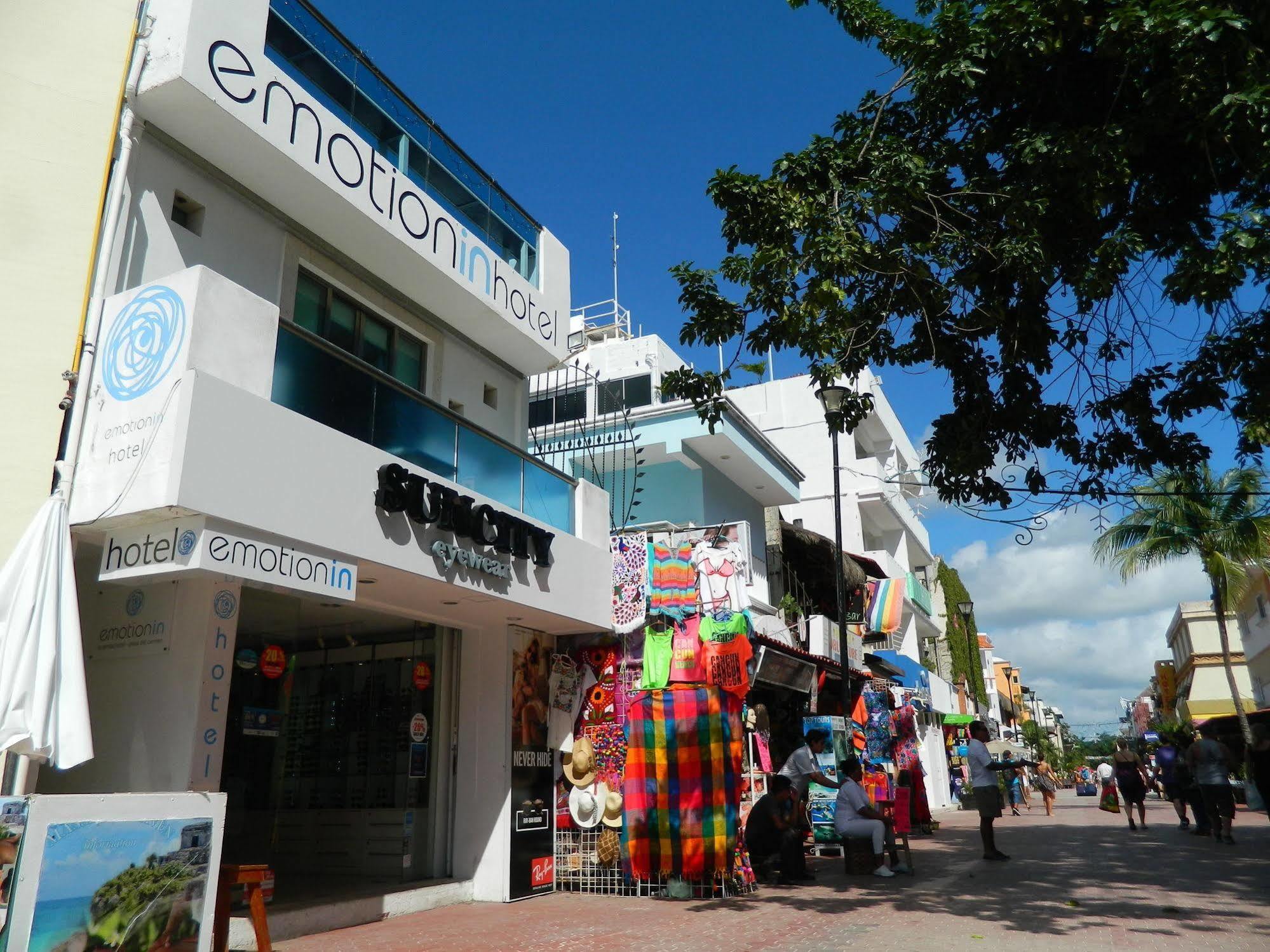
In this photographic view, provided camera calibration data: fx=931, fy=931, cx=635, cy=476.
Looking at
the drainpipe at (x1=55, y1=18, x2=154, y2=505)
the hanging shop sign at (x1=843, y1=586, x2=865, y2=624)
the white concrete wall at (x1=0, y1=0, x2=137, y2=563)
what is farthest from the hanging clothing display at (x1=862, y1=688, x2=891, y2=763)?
the white concrete wall at (x1=0, y1=0, x2=137, y2=563)

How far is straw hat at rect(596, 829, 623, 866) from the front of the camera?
439 inches

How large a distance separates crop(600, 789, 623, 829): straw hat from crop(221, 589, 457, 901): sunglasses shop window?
195cm

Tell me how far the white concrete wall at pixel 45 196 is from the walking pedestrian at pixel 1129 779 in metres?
17.6

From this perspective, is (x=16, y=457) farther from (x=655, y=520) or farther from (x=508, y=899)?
(x=655, y=520)

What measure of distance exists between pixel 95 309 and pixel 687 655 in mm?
7261

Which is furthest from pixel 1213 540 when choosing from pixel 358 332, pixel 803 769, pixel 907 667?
pixel 358 332

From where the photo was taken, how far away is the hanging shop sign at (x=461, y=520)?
8711 millimetres

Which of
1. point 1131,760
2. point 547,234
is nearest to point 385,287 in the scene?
point 547,234

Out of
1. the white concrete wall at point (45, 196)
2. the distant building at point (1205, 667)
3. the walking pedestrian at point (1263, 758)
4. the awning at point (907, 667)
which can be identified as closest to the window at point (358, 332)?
the white concrete wall at point (45, 196)

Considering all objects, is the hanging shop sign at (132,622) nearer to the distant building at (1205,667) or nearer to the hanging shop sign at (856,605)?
the hanging shop sign at (856,605)

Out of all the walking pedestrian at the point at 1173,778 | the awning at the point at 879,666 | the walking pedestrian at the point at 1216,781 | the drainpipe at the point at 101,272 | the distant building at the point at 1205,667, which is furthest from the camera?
the distant building at the point at 1205,667

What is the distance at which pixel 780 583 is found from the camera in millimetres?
21469

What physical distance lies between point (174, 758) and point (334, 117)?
6264 mm

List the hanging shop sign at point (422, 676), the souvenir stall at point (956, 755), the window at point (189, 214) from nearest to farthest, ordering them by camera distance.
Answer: the window at point (189, 214), the hanging shop sign at point (422, 676), the souvenir stall at point (956, 755)
